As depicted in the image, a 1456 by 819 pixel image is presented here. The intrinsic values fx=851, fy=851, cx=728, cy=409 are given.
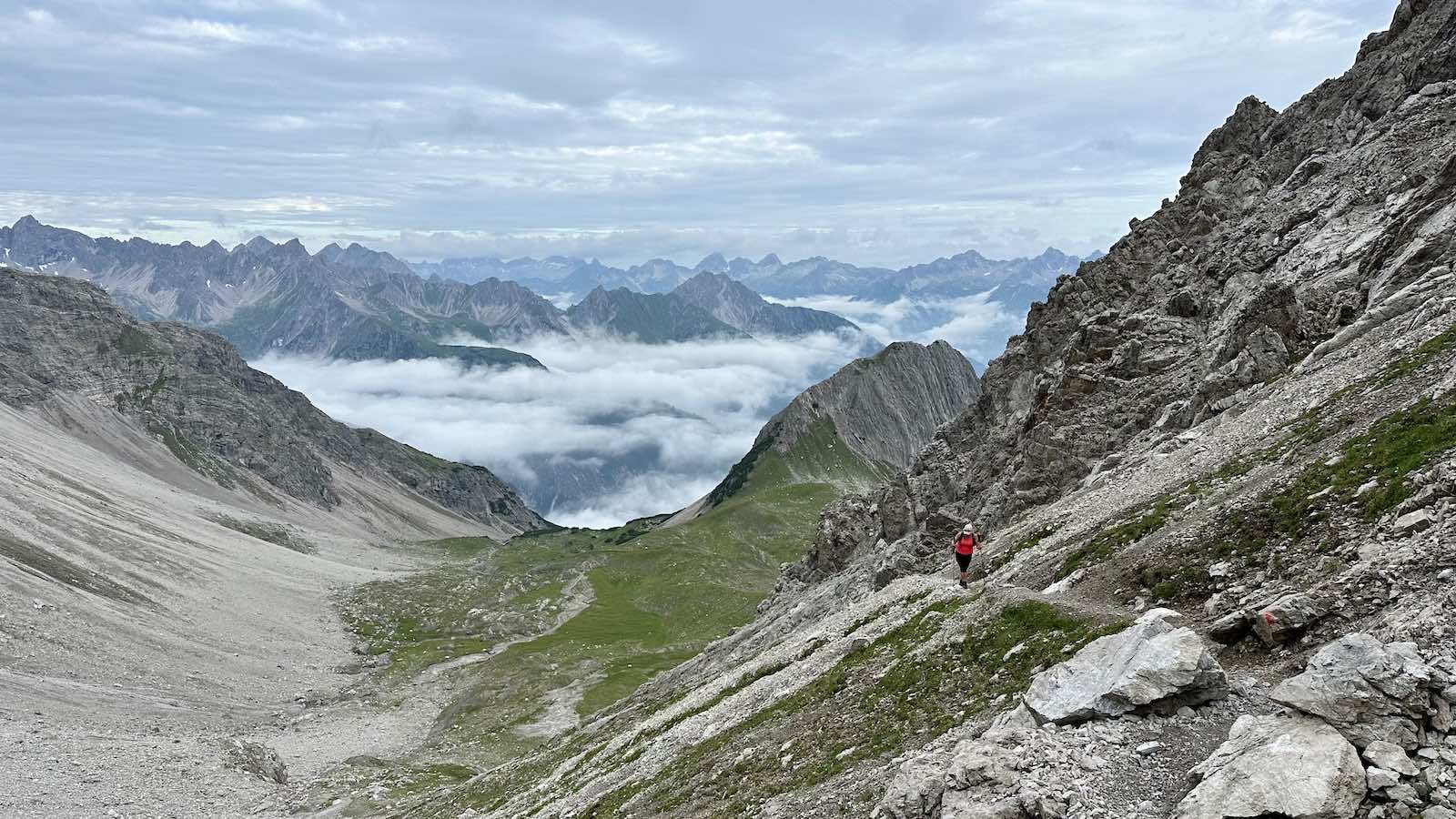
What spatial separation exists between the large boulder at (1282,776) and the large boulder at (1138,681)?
7.58 feet

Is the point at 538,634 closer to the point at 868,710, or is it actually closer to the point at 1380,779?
the point at 868,710

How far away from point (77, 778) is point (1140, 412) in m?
76.0

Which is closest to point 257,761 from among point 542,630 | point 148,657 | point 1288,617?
point 148,657

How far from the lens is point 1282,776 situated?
14562 millimetres

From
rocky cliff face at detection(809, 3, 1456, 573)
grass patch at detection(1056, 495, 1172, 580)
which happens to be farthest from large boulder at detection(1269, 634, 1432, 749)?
rocky cliff face at detection(809, 3, 1456, 573)

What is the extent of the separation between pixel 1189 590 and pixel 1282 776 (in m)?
11.5

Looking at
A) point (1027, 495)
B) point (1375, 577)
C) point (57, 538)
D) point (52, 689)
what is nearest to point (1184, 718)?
point (1375, 577)

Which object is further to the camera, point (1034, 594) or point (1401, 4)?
point (1401, 4)

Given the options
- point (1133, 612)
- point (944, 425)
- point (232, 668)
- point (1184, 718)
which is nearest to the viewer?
point (1184, 718)

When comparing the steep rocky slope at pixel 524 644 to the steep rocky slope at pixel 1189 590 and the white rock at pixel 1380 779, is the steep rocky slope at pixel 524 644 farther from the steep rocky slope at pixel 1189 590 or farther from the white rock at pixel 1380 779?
the white rock at pixel 1380 779

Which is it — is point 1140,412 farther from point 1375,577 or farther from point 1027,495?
point 1375,577

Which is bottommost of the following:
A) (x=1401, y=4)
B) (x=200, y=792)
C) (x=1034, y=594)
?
(x=200, y=792)

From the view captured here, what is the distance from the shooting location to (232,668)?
11219 cm

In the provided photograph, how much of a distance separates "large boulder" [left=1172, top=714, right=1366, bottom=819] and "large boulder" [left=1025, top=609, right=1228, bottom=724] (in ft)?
7.58
